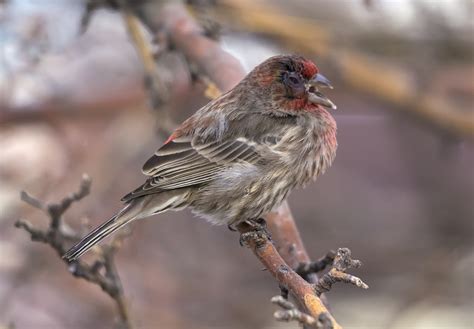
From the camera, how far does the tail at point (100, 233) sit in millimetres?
3799

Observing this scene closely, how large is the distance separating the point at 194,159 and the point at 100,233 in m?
0.84

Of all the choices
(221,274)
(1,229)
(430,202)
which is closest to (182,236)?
(221,274)

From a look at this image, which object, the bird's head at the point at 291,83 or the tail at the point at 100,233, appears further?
the bird's head at the point at 291,83

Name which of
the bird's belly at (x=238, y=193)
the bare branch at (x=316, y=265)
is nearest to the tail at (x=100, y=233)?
the bird's belly at (x=238, y=193)

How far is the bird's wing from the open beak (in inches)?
18.2

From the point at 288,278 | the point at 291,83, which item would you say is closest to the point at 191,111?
the point at 291,83

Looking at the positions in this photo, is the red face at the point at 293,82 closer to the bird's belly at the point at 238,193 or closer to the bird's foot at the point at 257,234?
the bird's belly at the point at 238,193

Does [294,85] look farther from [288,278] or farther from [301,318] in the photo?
[301,318]

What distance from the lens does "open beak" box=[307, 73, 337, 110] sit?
4.72 m

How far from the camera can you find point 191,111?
7.03m

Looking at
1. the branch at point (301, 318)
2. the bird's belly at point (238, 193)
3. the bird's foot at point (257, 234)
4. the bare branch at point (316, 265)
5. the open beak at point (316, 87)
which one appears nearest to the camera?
the branch at point (301, 318)

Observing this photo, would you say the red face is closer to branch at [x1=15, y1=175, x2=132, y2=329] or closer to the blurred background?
the blurred background

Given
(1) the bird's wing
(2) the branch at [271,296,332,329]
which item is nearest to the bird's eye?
(1) the bird's wing

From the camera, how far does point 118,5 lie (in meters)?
5.33
